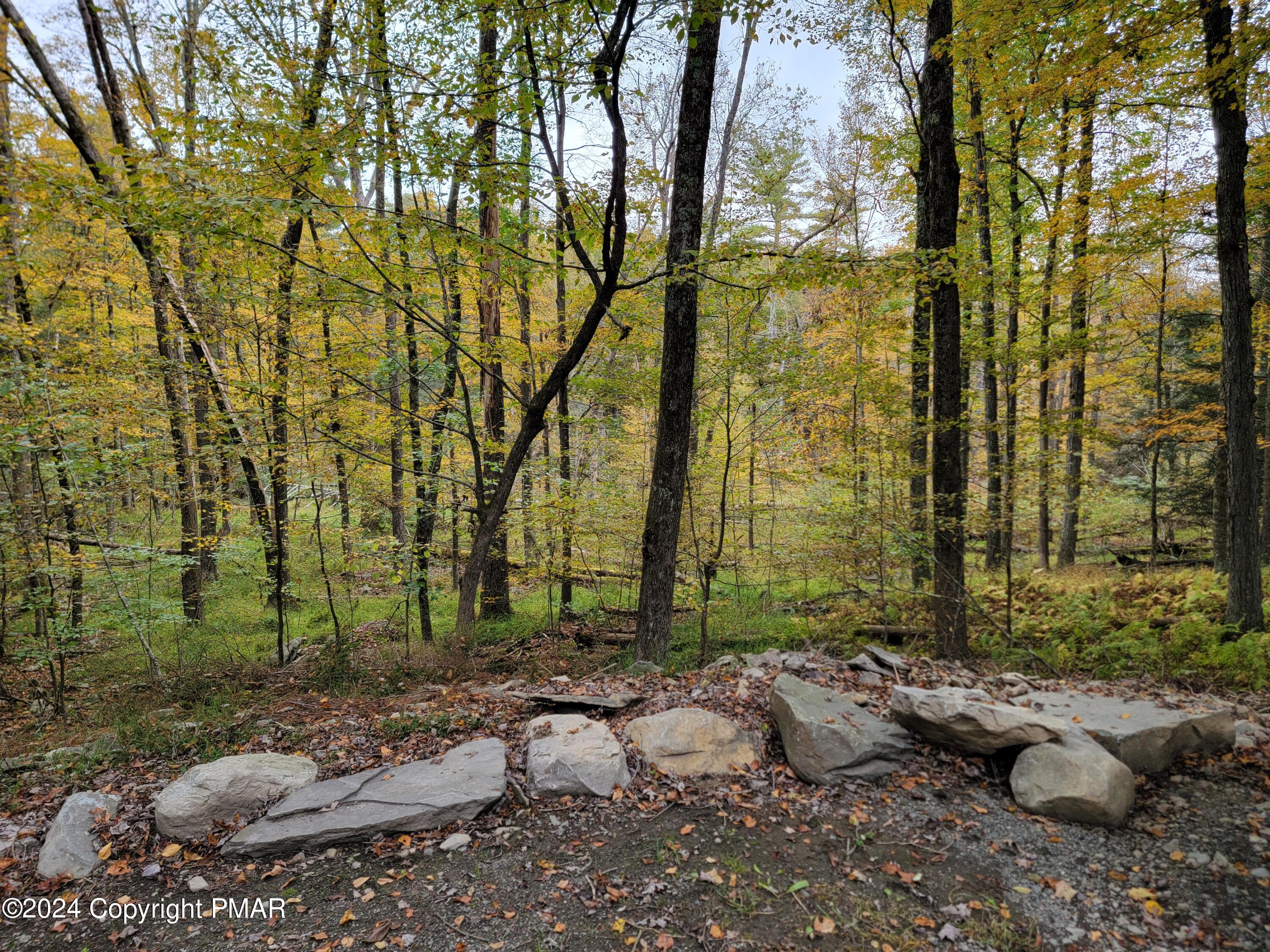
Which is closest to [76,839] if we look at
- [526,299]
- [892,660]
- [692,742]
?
[692,742]

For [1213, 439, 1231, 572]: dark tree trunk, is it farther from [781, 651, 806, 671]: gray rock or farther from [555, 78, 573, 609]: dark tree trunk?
[555, 78, 573, 609]: dark tree trunk

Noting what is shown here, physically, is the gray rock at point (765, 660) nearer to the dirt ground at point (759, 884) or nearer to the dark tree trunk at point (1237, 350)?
the dirt ground at point (759, 884)

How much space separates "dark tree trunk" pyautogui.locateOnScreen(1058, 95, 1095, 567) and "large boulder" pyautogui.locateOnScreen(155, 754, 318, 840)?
9.30 meters

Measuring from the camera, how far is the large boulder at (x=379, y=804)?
3225mm

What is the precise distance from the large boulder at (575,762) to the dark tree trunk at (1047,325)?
6.71 metres

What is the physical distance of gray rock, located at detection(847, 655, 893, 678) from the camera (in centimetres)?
532

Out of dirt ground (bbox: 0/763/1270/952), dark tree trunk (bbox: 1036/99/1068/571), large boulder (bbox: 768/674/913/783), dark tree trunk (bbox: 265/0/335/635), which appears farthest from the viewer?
dark tree trunk (bbox: 1036/99/1068/571)

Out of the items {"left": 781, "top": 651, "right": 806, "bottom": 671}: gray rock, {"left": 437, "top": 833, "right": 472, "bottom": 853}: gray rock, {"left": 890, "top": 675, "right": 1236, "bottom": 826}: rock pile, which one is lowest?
{"left": 437, "top": 833, "right": 472, "bottom": 853}: gray rock

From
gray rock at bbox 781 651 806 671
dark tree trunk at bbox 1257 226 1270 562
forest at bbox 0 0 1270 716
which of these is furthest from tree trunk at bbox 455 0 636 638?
dark tree trunk at bbox 1257 226 1270 562

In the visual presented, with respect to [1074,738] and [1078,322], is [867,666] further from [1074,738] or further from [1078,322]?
[1078,322]

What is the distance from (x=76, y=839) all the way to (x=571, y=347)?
5.00 meters

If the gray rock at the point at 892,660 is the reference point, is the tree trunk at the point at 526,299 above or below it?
above

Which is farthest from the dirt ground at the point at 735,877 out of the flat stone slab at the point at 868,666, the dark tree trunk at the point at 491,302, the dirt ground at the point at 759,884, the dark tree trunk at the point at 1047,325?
the dark tree trunk at the point at 1047,325

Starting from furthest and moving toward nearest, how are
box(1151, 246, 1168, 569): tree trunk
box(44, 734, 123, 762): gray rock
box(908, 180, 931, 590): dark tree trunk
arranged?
box(1151, 246, 1168, 569): tree trunk < box(908, 180, 931, 590): dark tree trunk < box(44, 734, 123, 762): gray rock
